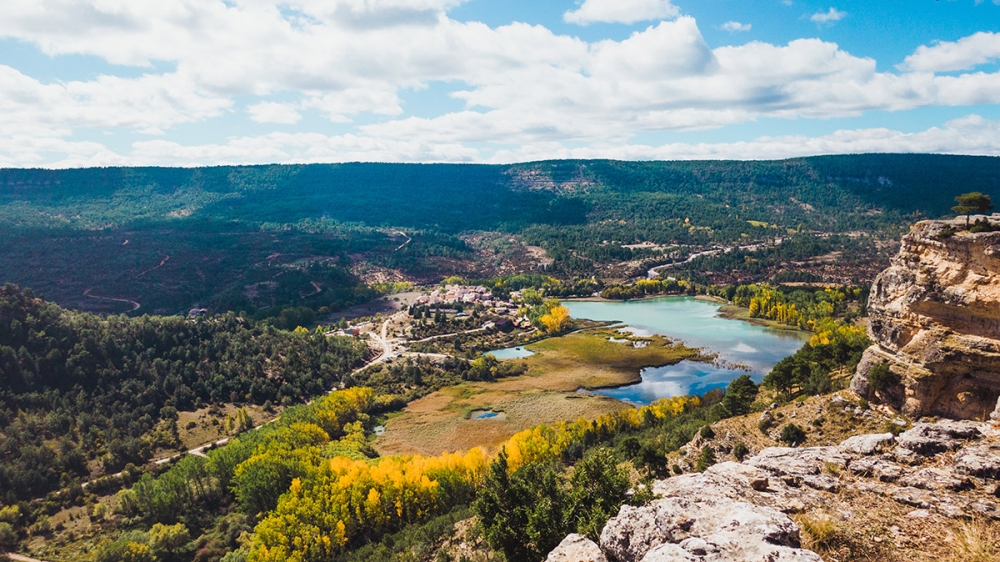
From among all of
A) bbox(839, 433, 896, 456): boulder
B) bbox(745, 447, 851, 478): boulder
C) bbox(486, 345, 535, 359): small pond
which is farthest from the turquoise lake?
bbox(745, 447, 851, 478): boulder

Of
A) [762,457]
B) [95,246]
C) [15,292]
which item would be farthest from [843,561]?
[95,246]

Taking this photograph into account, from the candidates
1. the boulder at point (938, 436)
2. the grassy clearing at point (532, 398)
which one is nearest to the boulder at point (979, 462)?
the boulder at point (938, 436)

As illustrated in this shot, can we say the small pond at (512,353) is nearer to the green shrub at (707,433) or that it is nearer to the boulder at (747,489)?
the green shrub at (707,433)

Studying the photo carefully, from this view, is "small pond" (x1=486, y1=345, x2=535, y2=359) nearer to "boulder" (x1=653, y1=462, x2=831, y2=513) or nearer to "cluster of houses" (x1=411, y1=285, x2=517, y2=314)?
"cluster of houses" (x1=411, y1=285, x2=517, y2=314)

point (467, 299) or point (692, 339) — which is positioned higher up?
point (467, 299)

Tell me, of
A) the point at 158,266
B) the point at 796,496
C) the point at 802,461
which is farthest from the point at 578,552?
the point at 158,266

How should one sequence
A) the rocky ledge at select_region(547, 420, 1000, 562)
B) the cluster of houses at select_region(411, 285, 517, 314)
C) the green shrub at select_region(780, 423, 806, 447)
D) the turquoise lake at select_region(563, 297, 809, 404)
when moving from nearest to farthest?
the rocky ledge at select_region(547, 420, 1000, 562)
the green shrub at select_region(780, 423, 806, 447)
the turquoise lake at select_region(563, 297, 809, 404)
the cluster of houses at select_region(411, 285, 517, 314)

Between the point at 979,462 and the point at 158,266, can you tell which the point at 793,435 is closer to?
the point at 979,462
